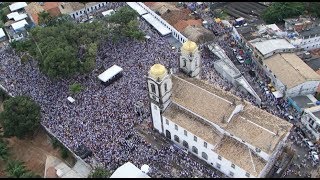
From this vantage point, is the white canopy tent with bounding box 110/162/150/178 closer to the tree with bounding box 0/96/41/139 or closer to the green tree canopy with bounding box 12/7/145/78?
the tree with bounding box 0/96/41/139

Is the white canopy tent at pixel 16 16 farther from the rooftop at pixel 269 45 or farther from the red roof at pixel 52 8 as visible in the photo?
the rooftop at pixel 269 45

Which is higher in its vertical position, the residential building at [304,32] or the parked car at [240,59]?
the residential building at [304,32]

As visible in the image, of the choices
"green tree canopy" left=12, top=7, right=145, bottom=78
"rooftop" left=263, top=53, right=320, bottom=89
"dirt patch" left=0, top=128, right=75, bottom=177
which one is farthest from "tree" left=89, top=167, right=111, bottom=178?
"rooftop" left=263, top=53, right=320, bottom=89

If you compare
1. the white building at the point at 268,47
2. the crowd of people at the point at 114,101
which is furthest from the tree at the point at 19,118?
the white building at the point at 268,47

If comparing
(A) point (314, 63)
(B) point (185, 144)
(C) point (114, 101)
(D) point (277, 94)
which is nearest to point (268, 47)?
(A) point (314, 63)

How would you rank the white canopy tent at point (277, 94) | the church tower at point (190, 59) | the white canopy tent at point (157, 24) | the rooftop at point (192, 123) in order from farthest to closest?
the white canopy tent at point (157, 24)
the white canopy tent at point (277, 94)
the church tower at point (190, 59)
the rooftop at point (192, 123)

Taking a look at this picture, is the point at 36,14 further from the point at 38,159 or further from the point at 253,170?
the point at 253,170

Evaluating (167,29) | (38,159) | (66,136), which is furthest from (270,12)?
(38,159)

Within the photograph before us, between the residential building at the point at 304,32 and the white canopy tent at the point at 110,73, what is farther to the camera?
the residential building at the point at 304,32

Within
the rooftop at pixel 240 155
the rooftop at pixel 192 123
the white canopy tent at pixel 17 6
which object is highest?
the white canopy tent at pixel 17 6
